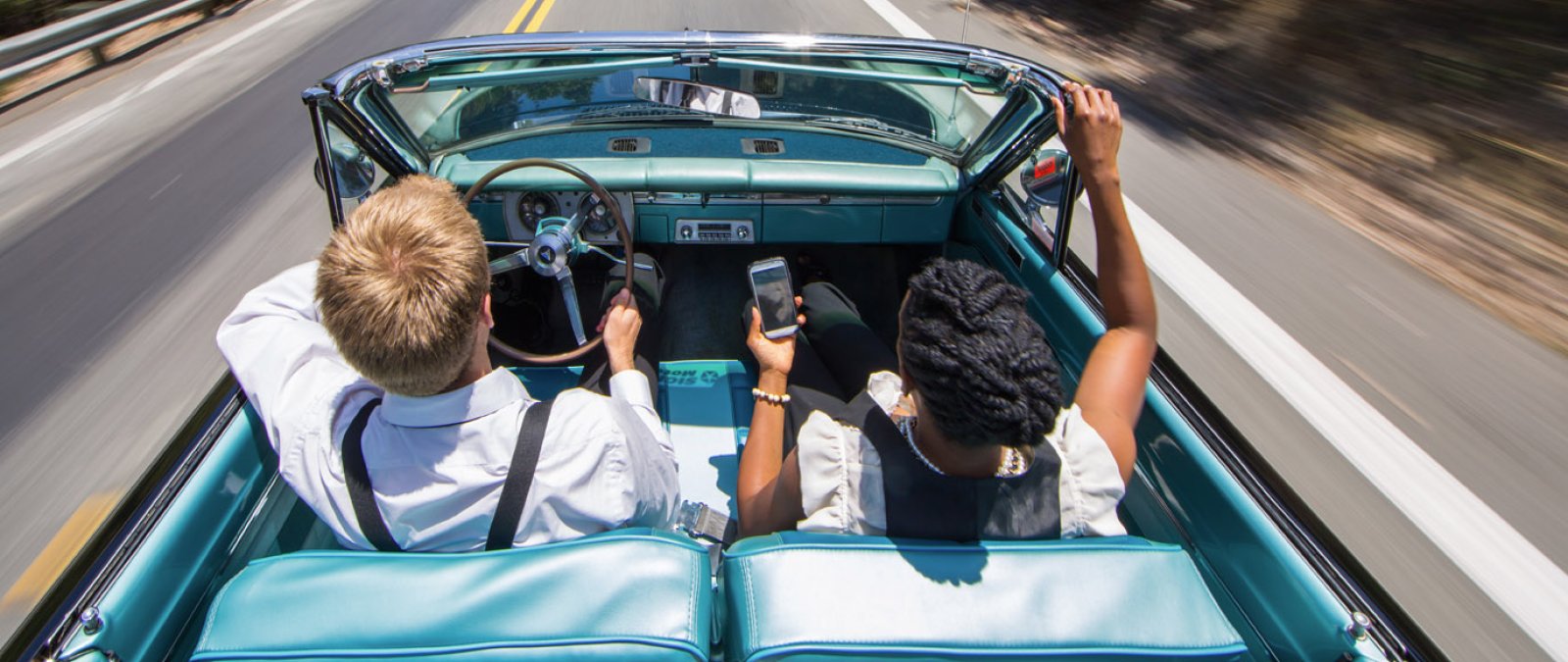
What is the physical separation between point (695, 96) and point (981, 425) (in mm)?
1394

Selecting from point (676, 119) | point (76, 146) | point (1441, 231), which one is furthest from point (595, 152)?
point (76, 146)

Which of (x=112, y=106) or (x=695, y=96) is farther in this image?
(x=112, y=106)

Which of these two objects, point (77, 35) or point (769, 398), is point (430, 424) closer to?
point (769, 398)

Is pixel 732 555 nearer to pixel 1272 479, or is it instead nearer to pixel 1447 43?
pixel 1272 479

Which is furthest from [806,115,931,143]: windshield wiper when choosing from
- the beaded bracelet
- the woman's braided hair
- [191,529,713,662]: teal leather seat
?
[191,529,713,662]: teal leather seat

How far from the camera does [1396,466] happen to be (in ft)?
10.5

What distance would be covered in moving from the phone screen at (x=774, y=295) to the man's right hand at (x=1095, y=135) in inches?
36.1

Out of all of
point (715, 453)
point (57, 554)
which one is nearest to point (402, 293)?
point (715, 453)

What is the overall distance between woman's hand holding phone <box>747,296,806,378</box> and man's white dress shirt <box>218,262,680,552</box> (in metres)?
0.60

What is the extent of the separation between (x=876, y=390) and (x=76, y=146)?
315 inches

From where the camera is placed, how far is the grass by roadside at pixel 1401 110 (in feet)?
14.9

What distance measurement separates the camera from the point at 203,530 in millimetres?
1584

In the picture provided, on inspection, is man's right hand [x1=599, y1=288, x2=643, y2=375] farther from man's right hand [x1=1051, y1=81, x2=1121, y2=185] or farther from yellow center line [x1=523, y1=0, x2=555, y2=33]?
yellow center line [x1=523, y1=0, x2=555, y2=33]

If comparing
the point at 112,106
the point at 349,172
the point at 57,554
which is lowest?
the point at 57,554
